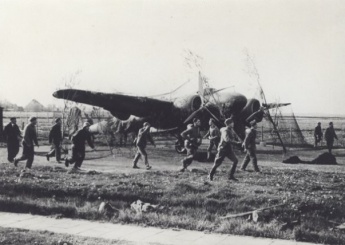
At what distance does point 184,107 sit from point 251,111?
3211mm

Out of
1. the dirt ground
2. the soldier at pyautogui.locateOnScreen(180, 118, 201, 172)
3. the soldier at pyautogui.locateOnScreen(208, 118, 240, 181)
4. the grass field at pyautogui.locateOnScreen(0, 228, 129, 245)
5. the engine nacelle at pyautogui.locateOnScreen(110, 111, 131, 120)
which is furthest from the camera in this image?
the engine nacelle at pyautogui.locateOnScreen(110, 111, 131, 120)

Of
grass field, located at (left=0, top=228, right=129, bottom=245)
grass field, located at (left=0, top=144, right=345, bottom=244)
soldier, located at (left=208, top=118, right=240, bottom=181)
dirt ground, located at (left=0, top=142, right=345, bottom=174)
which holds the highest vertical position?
soldier, located at (left=208, top=118, right=240, bottom=181)

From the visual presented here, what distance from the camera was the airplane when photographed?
857 inches

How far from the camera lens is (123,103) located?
2261cm

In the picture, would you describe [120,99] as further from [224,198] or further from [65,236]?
[65,236]

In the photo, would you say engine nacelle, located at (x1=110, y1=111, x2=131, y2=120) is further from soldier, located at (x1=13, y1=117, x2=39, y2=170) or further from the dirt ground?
soldier, located at (x1=13, y1=117, x2=39, y2=170)

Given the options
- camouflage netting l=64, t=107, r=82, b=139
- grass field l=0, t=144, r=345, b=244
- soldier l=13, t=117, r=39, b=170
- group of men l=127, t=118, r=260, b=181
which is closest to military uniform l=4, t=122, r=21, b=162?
grass field l=0, t=144, r=345, b=244

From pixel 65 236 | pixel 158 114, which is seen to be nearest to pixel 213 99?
pixel 158 114

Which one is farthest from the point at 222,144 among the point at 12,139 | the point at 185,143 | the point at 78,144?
the point at 12,139

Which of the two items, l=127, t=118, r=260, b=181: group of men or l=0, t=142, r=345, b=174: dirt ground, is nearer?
l=127, t=118, r=260, b=181: group of men

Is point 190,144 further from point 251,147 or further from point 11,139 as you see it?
point 11,139

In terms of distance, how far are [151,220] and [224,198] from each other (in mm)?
2100

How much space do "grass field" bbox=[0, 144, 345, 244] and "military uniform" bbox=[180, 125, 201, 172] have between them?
0.41 meters

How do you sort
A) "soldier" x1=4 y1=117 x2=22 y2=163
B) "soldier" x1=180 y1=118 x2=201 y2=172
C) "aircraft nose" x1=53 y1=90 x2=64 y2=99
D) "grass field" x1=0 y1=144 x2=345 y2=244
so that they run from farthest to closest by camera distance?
"aircraft nose" x1=53 y1=90 x2=64 y2=99 < "soldier" x1=4 y1=117 x2=22 y2=163 < "soldier" x1=180 y1=118 x2=201 y2=172 < "grass field" x1=0 y1=144 x2=345 y2=244
